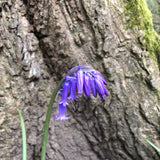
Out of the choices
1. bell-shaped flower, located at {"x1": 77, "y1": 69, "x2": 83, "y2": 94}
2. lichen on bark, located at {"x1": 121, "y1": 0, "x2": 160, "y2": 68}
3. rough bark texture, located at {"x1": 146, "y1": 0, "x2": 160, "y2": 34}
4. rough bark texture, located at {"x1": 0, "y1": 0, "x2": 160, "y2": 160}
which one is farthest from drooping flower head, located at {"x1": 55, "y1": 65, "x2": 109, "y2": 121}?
rough bark texture, located at {"x1": 146, "y1": 0, "x2": 160, "y2": 34}

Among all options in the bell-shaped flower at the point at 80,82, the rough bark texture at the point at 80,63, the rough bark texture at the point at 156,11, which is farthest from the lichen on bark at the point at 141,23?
the bell-shaped flower at the point at 80,82

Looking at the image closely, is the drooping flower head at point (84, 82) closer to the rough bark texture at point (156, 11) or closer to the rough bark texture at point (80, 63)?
the rough bark texture at point (80, 63)

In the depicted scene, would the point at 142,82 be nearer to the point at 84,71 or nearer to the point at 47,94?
the point at 84,71

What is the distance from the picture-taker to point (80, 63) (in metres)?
2.01

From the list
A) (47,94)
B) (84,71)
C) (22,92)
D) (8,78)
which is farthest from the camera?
(47,94)

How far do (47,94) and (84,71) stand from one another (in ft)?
3.19

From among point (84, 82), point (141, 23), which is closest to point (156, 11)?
point (141, 23)

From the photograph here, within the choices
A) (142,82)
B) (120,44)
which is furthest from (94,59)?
(142,82)

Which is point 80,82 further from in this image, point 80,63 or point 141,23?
point 141,23

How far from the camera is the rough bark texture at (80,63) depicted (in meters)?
1.86

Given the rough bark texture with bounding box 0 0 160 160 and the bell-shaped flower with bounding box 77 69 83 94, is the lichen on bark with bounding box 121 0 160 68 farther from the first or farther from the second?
the bell-shaped flower with bounding box 77 69 83 94

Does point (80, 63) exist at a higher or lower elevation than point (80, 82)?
higher

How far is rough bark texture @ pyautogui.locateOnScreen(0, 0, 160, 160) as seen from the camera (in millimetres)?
1861

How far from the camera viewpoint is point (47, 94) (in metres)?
2.18
